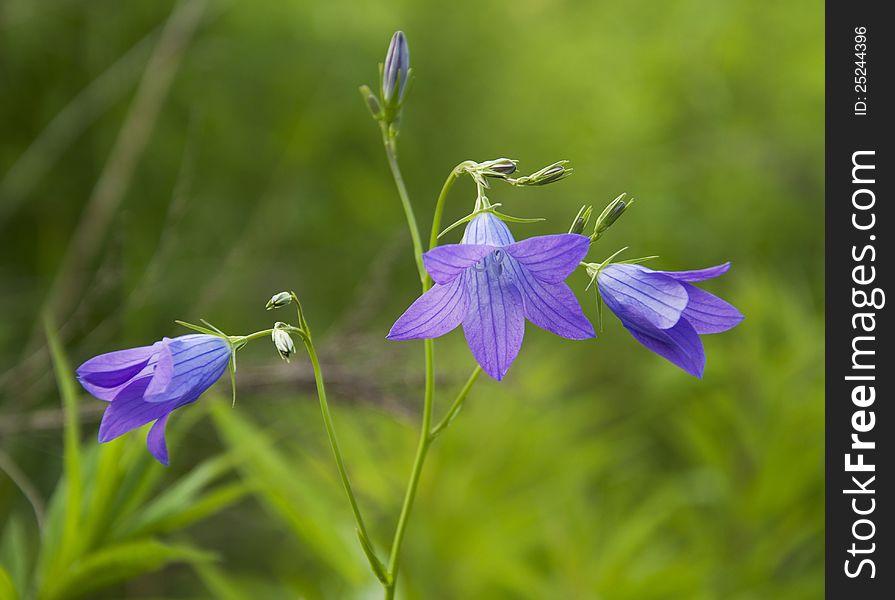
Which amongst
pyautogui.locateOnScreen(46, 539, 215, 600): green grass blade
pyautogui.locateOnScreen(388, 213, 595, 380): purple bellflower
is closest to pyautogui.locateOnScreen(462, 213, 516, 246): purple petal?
pyautogui.locateOnScreen(388, 213, 595, 380): purple bellflower

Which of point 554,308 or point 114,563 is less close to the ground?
point 554,308

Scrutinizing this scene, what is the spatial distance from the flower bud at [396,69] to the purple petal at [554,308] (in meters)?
0.22

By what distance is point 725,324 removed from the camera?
74 cm

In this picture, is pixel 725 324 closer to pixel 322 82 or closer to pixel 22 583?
pixel 22 583

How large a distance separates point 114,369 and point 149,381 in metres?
0.03

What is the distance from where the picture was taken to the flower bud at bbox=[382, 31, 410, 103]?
31.9 inches

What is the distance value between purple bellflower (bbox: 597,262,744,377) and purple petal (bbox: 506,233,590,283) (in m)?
0.09

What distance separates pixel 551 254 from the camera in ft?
2.15

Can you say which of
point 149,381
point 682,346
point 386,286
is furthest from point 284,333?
point 386,286

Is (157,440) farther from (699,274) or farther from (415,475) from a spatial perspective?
(699,274)
